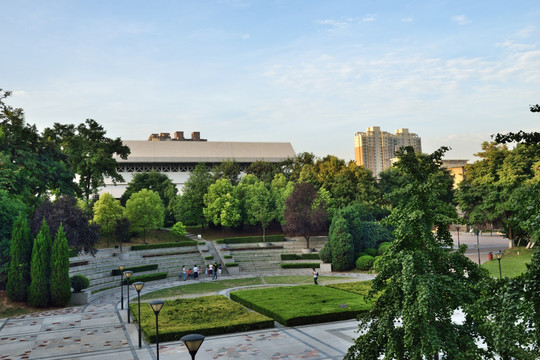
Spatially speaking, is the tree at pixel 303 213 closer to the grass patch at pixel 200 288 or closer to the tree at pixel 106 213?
the grass patch at pixel 200 288

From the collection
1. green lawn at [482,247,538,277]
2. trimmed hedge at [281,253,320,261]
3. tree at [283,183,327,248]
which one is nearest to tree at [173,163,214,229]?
tree at [283,183,327,248]

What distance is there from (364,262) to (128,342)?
2601cm

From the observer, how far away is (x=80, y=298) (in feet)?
100

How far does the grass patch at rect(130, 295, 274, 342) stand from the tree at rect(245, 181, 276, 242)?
1105 inches

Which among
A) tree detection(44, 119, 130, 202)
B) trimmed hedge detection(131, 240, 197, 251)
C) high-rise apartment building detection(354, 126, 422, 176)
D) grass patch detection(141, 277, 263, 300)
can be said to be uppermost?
high-rise apartment building detection(354, 126, 422, 176)

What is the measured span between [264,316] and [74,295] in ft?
50.1

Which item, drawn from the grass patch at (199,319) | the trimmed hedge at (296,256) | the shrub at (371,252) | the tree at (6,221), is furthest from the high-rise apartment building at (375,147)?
the grass patch at (199,319)

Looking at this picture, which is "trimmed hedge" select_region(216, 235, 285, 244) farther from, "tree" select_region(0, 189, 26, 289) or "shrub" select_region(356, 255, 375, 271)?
"tree" select_region(0, 189, 26, 289)

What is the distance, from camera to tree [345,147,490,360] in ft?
29.2

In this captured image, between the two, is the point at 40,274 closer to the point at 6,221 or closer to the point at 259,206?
the point at 6,221

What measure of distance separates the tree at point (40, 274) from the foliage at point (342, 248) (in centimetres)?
2490

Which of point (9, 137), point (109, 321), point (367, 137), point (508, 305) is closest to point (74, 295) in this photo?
Result: point (109, 321)

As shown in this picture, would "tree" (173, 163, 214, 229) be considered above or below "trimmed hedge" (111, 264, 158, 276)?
above

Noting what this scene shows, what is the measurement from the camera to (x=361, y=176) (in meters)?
59.0
